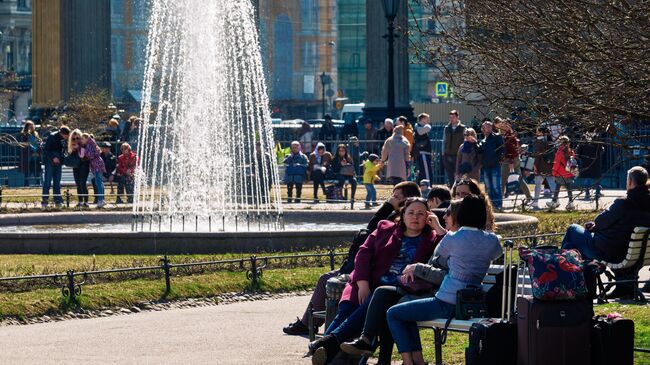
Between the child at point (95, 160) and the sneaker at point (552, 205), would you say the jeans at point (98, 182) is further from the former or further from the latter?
the sneaker at point (552, 205)

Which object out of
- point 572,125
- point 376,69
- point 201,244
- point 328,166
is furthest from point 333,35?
point 572,125

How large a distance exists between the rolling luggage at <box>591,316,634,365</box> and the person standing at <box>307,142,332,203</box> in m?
20.8

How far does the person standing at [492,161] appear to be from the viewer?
2692cm

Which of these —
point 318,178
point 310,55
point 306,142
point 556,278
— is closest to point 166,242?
point 556,278

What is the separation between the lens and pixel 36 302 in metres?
15.0

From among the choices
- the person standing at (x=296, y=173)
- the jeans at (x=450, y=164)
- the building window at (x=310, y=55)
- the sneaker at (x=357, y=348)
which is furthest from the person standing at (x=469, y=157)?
the building window at (x=310, y=55)

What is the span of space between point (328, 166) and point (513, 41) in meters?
19.5

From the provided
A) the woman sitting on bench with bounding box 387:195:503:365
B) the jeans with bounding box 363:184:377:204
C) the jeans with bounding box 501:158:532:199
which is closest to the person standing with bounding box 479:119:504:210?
the jeans with bounding box 501:158:532:199

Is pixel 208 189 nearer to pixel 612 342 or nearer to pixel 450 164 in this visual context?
pixel 450 164

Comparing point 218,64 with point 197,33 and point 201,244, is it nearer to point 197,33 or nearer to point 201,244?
point 197,33

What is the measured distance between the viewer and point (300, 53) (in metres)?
83.5

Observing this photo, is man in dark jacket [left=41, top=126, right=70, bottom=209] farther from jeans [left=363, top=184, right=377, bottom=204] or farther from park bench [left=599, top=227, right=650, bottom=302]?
park bench [left=599, top=227, right=650, bottom=302]

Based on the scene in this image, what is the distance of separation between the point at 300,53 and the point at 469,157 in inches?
2244

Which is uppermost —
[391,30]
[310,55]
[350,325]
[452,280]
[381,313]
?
[310,55]
